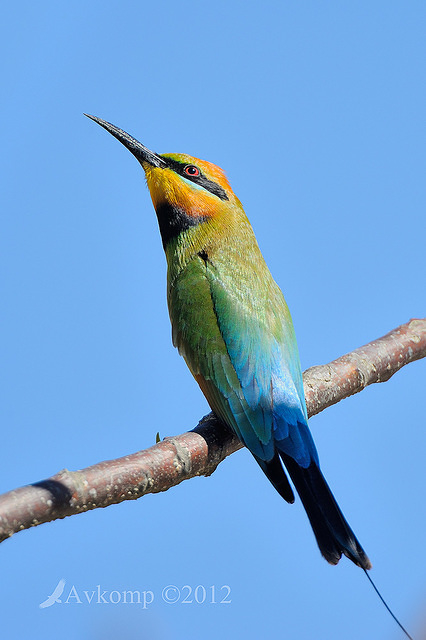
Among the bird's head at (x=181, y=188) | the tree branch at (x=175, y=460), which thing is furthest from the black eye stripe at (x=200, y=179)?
the tree branch at (x=175, y=460)

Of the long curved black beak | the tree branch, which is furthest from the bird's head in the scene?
the tree branch

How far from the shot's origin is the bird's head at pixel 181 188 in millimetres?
4352

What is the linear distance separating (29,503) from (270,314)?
76.6 inches

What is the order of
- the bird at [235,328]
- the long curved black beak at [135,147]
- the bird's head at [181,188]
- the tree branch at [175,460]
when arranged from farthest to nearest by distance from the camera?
the long curved black beak at [135,147] → the bird's head at [181,188] → the bird at [235,328] → the tree branch at [175,460]

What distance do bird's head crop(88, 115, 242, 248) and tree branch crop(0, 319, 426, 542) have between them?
1224mm

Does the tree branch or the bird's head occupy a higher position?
the bird's head

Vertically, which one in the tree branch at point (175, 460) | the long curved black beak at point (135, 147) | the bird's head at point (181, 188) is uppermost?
the long curved black beak at point (135, 147)

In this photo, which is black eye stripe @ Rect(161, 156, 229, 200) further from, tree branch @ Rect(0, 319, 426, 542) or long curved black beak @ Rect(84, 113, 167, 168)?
tree branch @ Rect(0, 319, 426, 542)

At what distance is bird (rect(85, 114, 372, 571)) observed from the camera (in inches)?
122

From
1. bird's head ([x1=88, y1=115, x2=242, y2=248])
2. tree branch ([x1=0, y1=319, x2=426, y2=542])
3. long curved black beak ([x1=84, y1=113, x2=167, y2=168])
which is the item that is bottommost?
tree branch ([x1=0, y1=319, x2=426, y2=542])

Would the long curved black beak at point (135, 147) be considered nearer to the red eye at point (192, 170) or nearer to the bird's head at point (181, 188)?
the bird's head at point (181, 188)

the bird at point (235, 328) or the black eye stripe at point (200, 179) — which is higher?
the black eye stripe at point (200, 179)

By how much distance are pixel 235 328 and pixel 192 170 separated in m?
1.32

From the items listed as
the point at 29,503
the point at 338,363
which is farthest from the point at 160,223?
the point at 29,503
